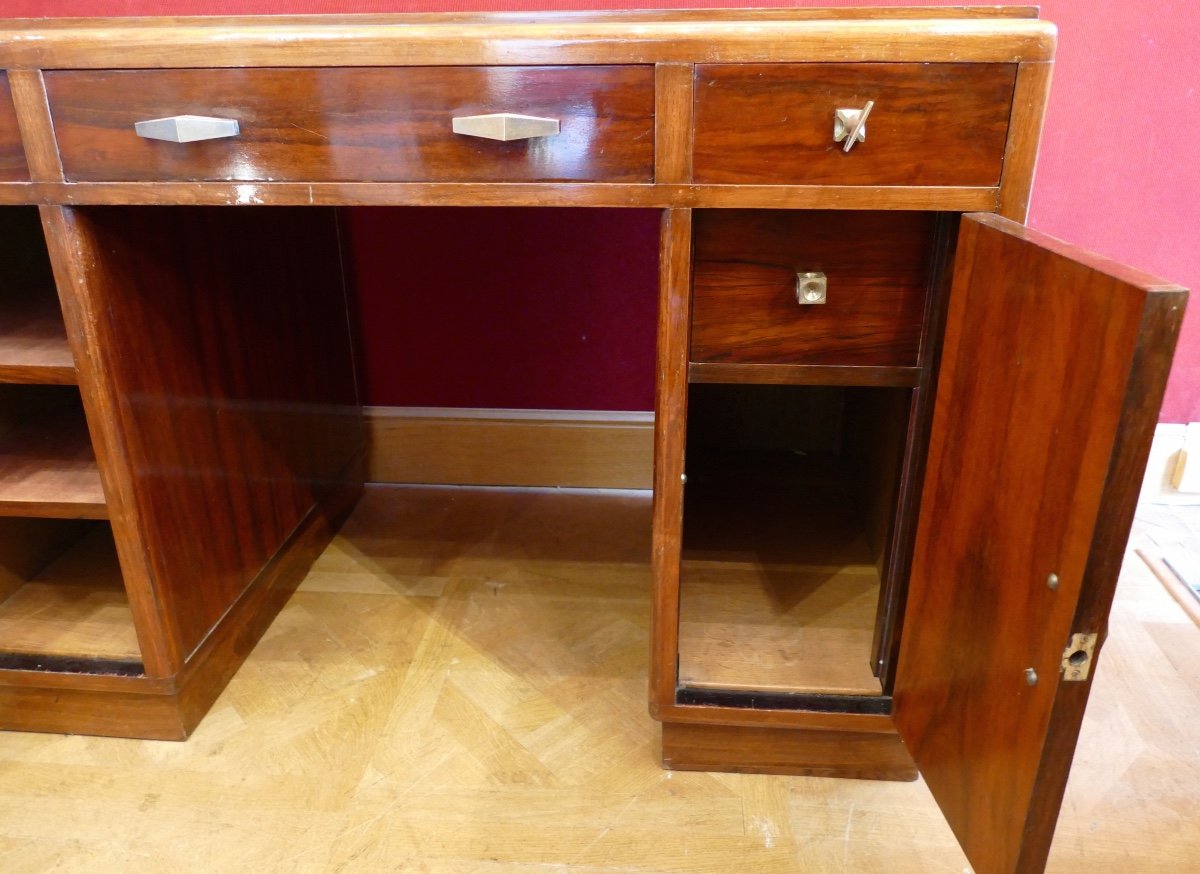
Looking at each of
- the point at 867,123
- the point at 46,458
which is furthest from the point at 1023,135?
the point at 46,458

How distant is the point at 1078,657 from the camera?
56 centimetres

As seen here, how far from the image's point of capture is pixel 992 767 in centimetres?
66

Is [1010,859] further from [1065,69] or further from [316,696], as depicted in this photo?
[1065,69]

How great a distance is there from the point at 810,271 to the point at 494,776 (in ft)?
2.11

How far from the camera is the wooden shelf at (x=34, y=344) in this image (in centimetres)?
88

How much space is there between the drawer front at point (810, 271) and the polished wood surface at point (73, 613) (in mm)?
779

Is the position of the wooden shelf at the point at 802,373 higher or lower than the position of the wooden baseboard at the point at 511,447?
higher

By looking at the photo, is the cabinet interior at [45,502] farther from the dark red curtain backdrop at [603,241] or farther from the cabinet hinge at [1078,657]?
the cabinet hinge at [1078,657]

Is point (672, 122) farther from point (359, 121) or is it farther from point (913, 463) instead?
point (913, 463)


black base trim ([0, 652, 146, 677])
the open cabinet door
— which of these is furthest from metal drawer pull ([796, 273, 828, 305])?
black base trim ([0, 652, 146, 677])

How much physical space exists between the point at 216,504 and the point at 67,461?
0.19 metres

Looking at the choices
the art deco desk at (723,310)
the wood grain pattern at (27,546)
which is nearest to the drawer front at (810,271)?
the art deco desk at (723,310)

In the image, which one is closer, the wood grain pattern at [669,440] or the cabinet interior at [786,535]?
the wood grain pattern at [669,440]

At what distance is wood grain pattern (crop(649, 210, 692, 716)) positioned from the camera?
763 mm
